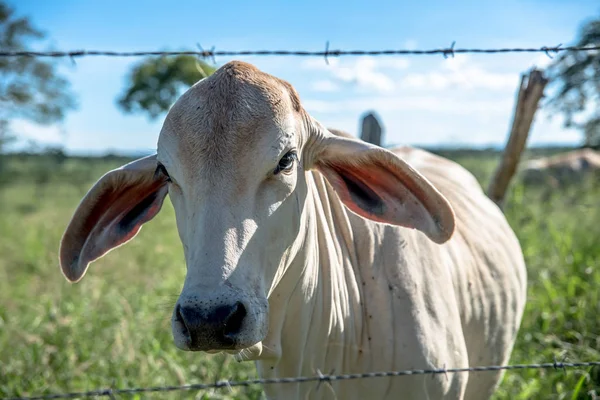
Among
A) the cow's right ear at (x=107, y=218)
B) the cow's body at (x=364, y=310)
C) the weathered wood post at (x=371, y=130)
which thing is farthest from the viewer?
the weathered wood post at (x=371, y=130)

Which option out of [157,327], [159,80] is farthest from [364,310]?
[159,80]

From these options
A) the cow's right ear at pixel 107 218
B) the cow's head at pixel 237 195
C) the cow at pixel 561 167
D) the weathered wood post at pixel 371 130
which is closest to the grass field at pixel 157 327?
the cow's right ear at pixel 107 218

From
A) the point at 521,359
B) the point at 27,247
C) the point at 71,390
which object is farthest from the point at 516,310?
the point at 27,247

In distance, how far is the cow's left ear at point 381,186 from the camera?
89.1 inches

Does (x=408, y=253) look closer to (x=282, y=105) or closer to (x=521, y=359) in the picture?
(x=282, y=105)

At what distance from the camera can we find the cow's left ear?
89.1 inches

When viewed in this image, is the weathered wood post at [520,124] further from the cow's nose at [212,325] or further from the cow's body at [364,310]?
the cow's nose at [212,325]

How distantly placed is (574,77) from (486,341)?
159 inches

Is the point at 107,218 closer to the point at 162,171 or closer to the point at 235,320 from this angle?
the point at 162,171

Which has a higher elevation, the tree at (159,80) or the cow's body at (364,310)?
the tree at (159,80)

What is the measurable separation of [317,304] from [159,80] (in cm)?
727

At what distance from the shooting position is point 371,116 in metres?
4.56

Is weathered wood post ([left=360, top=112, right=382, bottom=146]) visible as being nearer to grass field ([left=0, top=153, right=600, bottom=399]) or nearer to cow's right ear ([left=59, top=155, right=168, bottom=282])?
grass field ([left=0, top=153, right=600, bottom=399])

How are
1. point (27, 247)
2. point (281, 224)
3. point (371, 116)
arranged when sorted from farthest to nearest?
point (27, 247)
point (371, 116)
point (281, 224)
